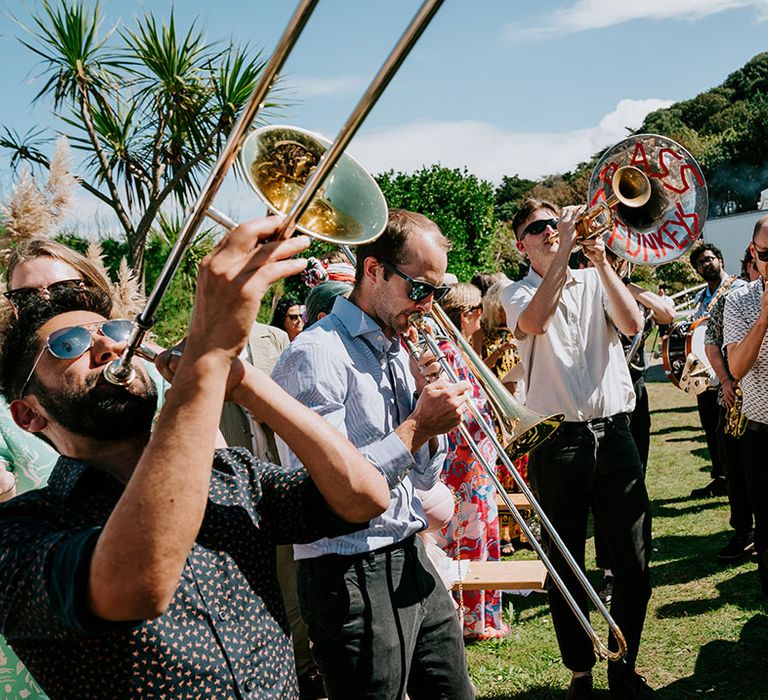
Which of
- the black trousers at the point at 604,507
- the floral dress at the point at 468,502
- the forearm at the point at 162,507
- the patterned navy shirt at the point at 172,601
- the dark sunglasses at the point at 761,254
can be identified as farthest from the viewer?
the floral dress at the point at 468,502

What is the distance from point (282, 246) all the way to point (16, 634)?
79 cm

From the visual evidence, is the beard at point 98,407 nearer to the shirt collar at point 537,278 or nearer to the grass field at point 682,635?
the shirt collar at point 537,278

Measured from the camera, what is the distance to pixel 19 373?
4.86 feet

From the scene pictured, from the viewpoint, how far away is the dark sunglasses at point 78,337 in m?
1.36

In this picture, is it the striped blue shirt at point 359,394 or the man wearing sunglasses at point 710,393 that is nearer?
the striped blue shirt at point 359,394

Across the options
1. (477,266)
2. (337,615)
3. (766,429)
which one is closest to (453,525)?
(766,429)

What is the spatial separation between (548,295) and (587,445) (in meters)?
0.72

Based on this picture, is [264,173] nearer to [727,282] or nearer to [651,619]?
[651,619]

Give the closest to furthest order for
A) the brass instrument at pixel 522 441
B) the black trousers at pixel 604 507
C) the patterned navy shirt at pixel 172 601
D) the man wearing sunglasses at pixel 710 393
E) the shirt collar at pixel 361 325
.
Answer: the patterned navy shirt at pixel 172 601
the shirt collar at pixel 361 325
the brass instrument at pixel 522 441
the black trousers at pixel 604 507
the man wearing sunglasses at pixel 710 393

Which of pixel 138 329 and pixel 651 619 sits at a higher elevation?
pixel 138 329

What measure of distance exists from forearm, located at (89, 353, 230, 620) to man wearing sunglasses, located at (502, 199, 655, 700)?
8.49ft

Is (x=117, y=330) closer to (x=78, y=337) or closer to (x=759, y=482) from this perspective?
(x=78, y=337)

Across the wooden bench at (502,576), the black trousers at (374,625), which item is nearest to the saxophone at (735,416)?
the wooden bench at (502,576)

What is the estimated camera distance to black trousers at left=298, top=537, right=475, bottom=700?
2168 mm
